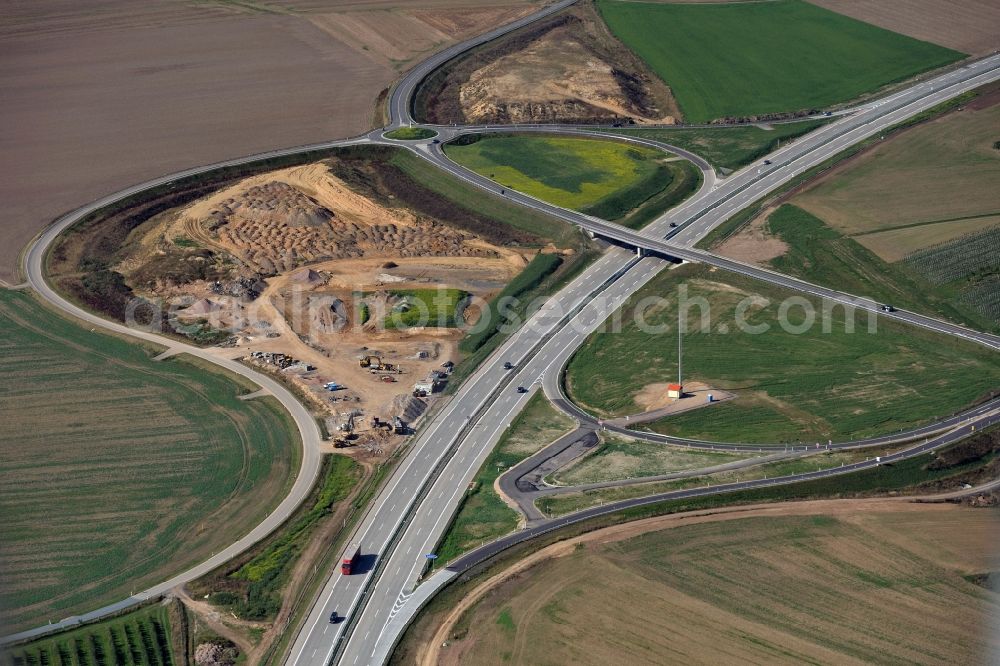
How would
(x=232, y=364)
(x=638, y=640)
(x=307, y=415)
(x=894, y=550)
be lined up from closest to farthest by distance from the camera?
1. (x=638, y=640)
2. (x=894, y=550)
3. (x=307, y=415)
4. (x=232, y=364)

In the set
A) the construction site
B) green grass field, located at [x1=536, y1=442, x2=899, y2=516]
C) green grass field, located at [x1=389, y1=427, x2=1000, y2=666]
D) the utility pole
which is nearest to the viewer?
green grass field, located at [x1=389, y1=427, x2=1000, y2=666]

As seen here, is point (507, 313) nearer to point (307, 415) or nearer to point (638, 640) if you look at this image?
point (307, 415)

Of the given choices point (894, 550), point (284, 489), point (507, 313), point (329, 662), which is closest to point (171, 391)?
point (284, 489)

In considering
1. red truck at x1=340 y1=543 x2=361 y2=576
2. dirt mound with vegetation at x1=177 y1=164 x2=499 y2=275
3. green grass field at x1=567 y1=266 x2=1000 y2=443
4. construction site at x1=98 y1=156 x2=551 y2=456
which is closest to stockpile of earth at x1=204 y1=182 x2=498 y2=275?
dirt mound with vegetation at x1=177 y1=164 x2=499 y2=275

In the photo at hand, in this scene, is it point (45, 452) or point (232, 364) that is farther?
point (232, 364)

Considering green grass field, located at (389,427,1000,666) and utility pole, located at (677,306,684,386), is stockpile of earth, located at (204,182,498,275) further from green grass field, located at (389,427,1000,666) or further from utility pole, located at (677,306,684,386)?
green grass field, located at (389,427,1000,666)

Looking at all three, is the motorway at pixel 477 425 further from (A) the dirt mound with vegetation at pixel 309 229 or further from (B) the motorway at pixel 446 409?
(A) the dirt mound with vegetation at pixel 309 229

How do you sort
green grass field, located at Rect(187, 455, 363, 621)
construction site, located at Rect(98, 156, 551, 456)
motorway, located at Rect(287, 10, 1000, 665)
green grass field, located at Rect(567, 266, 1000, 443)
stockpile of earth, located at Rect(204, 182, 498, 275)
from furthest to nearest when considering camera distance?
stockpile of earth, located at Rect(204, 182, 498, 275) → construction site, located at Rect(98, 156, 551, 456) → green grass field, located at Rect(567, 266, 1000, 443) → green grass field, located at Rect(187, 455, 363, 621) → motorway, located at Rect(287, 10, 1000, 665)
